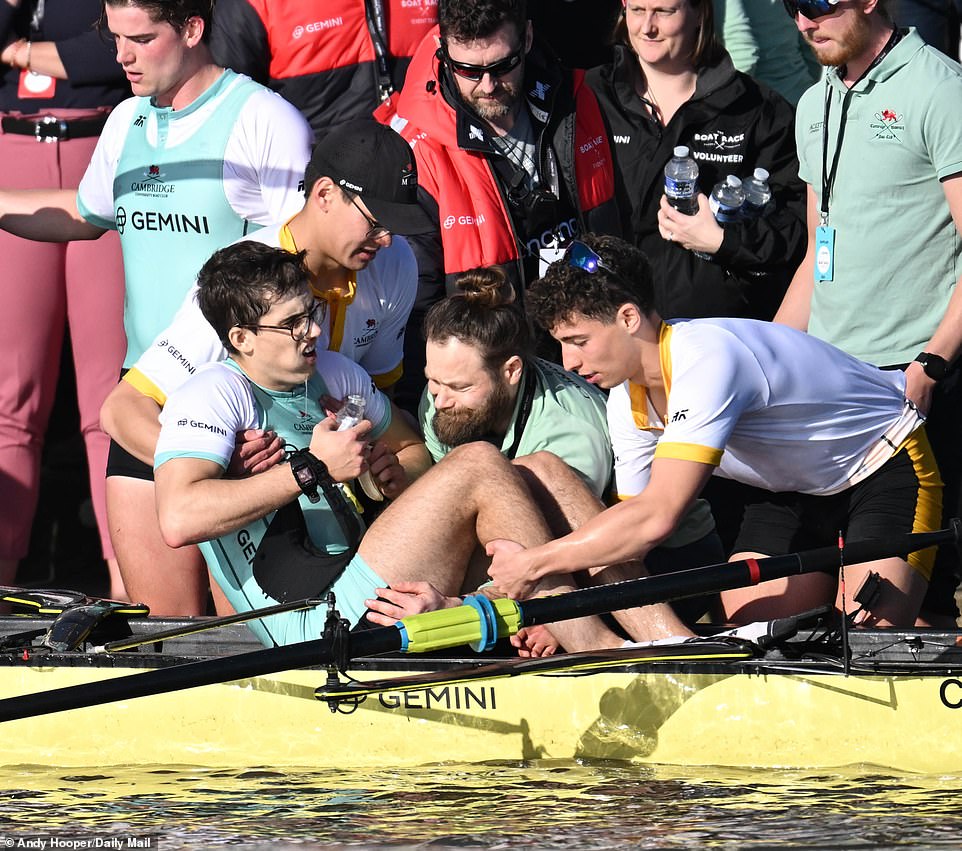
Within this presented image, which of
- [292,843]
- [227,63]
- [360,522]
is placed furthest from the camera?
[227,63]

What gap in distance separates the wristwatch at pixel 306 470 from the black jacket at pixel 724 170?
177 centimetres

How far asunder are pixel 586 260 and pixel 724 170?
4.74 ft

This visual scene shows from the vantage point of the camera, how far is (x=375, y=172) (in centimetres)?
554

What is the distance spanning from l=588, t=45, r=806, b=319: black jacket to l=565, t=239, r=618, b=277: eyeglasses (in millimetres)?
1258

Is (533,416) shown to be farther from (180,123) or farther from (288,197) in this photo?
(180,123)

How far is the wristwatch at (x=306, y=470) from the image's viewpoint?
4.98 metres

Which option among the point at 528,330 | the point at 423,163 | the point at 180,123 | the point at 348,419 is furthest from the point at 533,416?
the point at 180,123

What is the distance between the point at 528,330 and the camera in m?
5.53

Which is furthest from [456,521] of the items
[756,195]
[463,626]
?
[756,195]

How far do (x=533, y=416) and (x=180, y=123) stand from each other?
156cm

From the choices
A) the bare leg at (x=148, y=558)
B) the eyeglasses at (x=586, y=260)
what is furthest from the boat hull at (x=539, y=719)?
the eyeglasses at (x=586, y=260)

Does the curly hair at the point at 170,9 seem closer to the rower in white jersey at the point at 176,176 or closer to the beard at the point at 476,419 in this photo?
the rower in white jersey at the point at 176,176

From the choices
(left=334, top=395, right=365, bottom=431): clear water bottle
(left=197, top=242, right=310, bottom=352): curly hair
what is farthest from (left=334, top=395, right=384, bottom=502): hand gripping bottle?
(left=197, top=242, right=310, bottom=352): curly hair

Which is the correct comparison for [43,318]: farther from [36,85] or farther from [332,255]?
[332,255]
